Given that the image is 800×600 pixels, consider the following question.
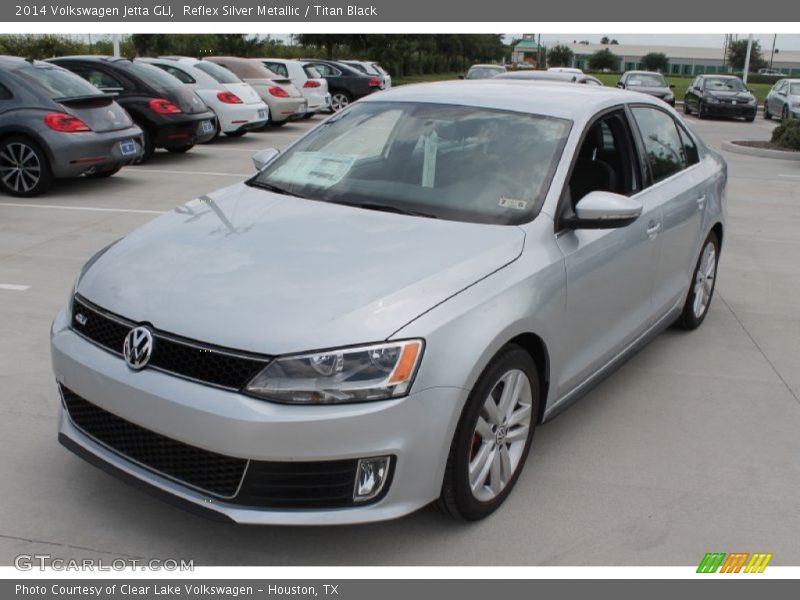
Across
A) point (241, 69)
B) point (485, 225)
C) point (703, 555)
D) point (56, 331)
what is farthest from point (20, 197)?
→ point (241, 69)

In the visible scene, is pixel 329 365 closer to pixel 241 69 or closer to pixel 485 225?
pixel 485 225

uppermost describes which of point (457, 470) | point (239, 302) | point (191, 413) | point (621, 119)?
point (621, 119)

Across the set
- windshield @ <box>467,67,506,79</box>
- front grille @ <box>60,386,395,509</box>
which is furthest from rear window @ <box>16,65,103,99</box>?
windshield @ <box>467,67,506,79</box>

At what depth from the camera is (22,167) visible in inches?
392

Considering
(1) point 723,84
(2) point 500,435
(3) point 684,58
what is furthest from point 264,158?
(3) point 684,58

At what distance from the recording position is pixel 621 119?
183 inches

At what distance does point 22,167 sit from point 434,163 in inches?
291

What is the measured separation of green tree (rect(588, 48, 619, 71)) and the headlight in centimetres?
10912

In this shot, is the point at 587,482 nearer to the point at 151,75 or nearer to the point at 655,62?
the point at 151,75

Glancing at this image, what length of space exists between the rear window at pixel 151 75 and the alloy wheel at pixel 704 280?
1001 cm

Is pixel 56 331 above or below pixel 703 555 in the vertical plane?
above

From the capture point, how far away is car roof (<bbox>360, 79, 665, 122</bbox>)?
4.32 metres

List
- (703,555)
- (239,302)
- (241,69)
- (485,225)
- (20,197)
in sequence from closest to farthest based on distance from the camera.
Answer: (239,302)
(703,555)
(485,225)
(20,197)
(241,69)
